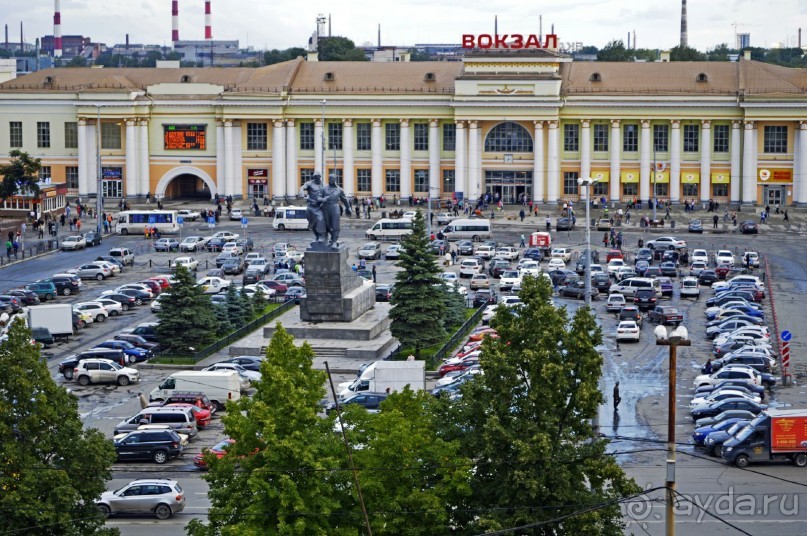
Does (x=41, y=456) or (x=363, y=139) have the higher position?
(x=363, y=139)

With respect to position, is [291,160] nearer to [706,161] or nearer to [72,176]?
[72,176]

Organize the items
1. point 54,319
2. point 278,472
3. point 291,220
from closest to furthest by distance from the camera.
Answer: point 278,472
point 54,319
point 291,220

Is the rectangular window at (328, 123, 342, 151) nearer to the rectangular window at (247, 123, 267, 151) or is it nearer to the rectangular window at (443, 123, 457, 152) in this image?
the rectangular window at (247, 123, 267, 151)

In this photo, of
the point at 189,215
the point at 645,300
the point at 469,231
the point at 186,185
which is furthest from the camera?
the point at 186,185

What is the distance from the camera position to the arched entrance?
120 metres

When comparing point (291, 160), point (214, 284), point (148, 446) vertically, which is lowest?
point (148, 446)

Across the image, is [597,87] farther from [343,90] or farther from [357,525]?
[357,525]

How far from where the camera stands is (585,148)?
375ft

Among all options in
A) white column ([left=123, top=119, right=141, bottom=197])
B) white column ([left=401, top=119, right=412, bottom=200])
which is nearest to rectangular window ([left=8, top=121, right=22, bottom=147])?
white column ([left=123, top=119, right=141, bottom=197])

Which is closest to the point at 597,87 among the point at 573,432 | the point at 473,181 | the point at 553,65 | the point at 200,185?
the point at 553,65

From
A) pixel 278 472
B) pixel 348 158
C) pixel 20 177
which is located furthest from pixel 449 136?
pixel 278 472

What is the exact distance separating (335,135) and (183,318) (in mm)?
56899

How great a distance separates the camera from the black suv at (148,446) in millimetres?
46969

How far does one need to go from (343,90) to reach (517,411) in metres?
86.5
